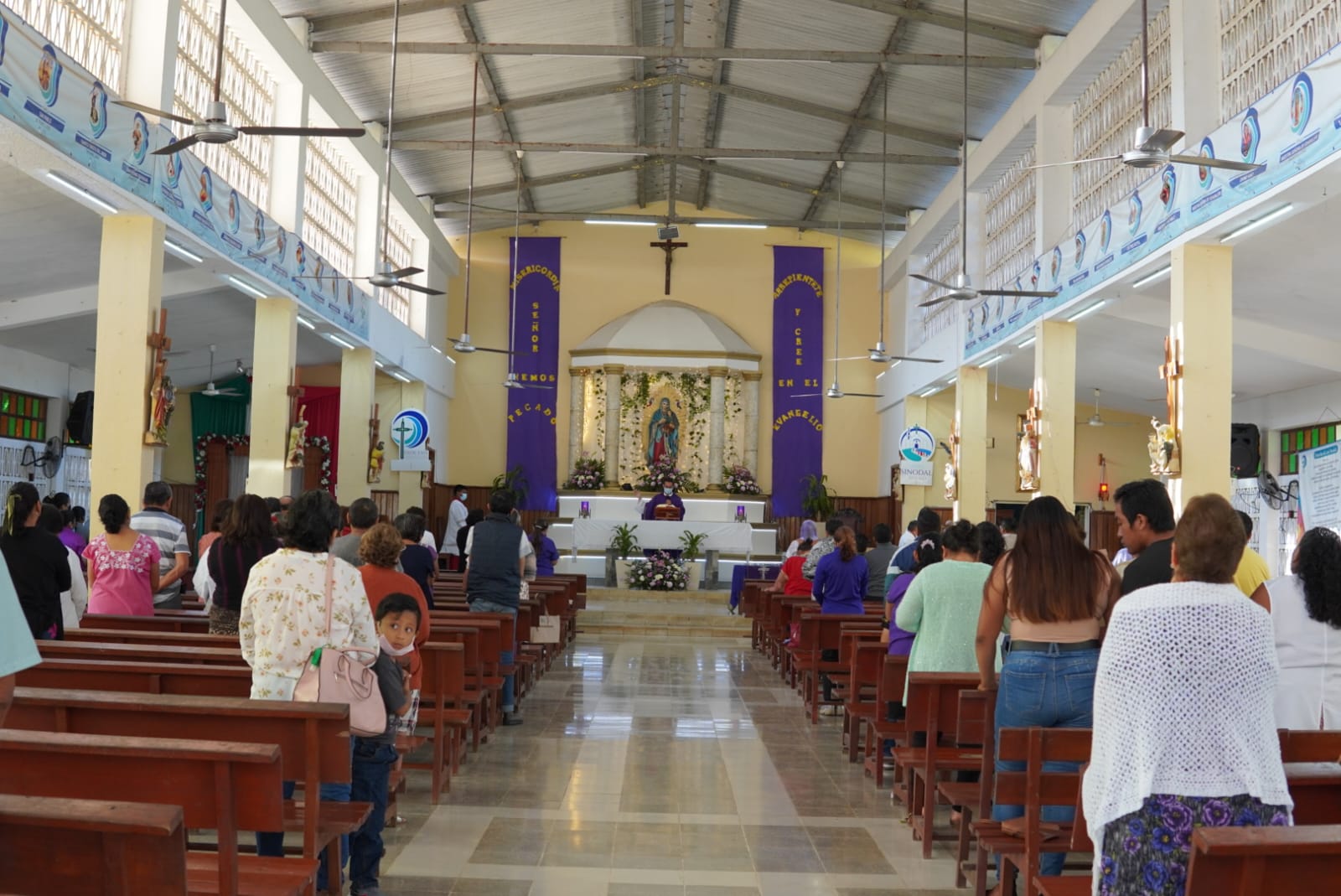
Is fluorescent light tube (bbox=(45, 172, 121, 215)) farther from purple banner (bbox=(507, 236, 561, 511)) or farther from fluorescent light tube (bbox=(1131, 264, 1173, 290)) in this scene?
purple banner (bbox=(507, 236, 561, 511))

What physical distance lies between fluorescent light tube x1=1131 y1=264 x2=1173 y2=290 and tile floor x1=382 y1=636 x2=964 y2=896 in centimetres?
512

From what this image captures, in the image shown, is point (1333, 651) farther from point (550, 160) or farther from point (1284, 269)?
point (550, 160)

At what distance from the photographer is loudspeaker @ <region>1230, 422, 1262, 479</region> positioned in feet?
51.9

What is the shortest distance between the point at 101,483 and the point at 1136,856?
9.13m

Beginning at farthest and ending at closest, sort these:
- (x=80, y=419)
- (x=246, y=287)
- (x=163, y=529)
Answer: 1. (x=80, y=419)
2. (x=246, y=287)
3. (x=163, y=529)

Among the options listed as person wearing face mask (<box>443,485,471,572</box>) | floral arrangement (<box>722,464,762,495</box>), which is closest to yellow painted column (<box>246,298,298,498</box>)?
person wearing face mask (<box>443,485,471,572</box>)

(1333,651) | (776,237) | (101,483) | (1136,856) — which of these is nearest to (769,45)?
(776,237)

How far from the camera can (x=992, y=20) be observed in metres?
13.8

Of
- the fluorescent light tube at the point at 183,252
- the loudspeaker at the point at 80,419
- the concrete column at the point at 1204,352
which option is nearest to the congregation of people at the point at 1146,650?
the concrete column at the point at 1204,352

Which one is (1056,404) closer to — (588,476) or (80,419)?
(588,476)

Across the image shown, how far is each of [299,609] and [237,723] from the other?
1.36 feet

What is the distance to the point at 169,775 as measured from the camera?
3.10 m

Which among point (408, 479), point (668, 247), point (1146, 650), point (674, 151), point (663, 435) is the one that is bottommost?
point (1146, 650)

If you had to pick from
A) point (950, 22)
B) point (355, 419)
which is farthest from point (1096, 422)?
point (355, 419)
